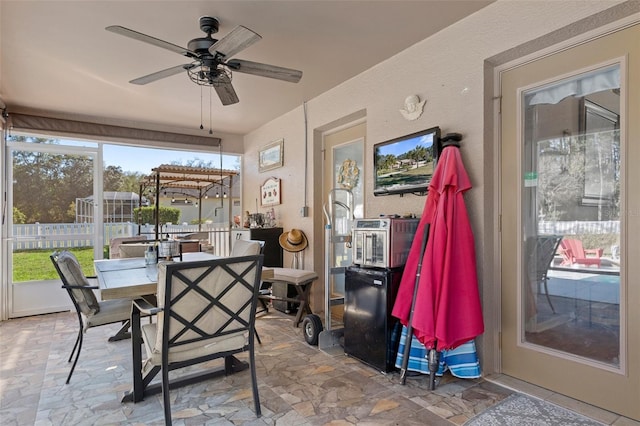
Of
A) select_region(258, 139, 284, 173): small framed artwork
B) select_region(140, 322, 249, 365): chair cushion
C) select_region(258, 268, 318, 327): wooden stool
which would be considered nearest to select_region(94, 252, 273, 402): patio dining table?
select_region(140, 322, 249, 365): chair cushion

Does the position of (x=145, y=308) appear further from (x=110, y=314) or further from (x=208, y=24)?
(x=208, y=24)

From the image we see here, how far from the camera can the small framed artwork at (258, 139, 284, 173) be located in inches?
190

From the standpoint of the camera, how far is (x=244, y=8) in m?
2.33

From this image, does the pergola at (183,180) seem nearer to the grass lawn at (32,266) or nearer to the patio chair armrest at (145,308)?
the grass lawn at (32,266)

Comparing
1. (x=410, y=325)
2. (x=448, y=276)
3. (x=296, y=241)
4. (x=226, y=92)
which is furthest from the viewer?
(x=296, y=241)

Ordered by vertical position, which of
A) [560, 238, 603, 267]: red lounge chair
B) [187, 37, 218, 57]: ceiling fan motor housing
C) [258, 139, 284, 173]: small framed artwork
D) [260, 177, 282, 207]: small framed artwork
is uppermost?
[187, 37, 218, 57]: ceiling fan motor housing

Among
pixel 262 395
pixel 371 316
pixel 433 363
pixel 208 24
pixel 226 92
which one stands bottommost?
pixel 262 395

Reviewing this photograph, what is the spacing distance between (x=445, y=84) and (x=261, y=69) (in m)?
1.36

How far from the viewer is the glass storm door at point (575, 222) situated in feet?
6.24

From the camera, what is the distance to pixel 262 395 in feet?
7.42

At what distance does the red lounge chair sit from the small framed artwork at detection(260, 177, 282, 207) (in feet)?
11.1

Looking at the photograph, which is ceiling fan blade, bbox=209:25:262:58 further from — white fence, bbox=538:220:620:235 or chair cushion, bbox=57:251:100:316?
white fence, bbox=538:220:620:235

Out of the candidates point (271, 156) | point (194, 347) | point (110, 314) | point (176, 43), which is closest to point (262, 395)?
point (194, 347)

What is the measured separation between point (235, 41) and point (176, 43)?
1.05 m
